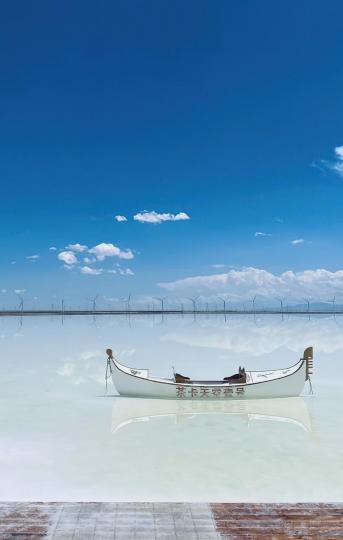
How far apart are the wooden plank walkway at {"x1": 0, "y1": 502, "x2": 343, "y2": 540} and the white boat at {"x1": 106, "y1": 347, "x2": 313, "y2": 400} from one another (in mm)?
12636

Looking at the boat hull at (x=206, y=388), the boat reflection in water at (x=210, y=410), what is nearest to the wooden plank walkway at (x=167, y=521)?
the boat reflection in water at (x=210, y=410)

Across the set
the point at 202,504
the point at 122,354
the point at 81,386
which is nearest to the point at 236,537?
the point at 202,504

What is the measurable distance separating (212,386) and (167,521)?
13.2 metres

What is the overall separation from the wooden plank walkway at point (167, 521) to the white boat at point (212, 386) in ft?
41.5

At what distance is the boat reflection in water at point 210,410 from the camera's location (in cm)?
1731

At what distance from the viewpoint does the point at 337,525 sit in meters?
6.59

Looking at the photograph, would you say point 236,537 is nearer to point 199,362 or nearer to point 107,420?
point 107,420

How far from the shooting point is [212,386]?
19.7 m

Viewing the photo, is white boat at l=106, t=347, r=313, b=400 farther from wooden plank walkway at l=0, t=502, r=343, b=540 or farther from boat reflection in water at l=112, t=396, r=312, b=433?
wooden plank walkway at l=0, t=502, r=343, b=540

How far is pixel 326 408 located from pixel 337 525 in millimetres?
13423

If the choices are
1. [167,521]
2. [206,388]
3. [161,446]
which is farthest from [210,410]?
[167,521]

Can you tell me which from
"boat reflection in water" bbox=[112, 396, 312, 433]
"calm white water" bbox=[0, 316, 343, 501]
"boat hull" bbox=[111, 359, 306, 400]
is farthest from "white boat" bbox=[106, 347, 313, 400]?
"calm white water" bbox=[0, 316, 343, 501]

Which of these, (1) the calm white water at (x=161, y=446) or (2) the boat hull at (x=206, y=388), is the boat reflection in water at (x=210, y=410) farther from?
(2) the boat hull at (x=206, y=388)

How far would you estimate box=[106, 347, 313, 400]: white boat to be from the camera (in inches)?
779
